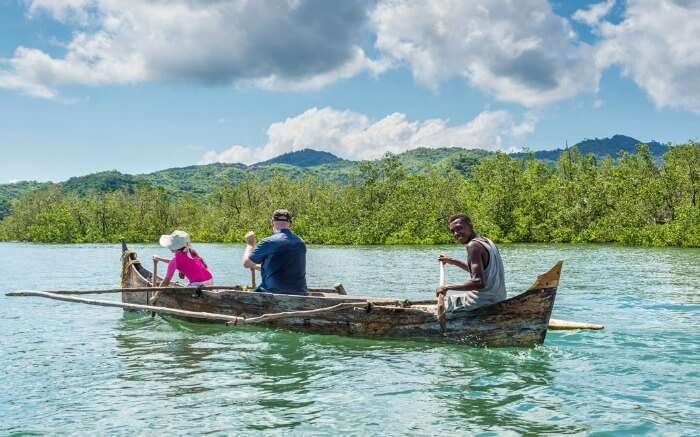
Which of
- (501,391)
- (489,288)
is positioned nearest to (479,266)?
(489,288)

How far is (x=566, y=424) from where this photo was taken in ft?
22.0

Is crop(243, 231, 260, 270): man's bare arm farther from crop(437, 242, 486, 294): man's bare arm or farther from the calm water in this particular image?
crop(437, 242, 486, 294): man's bare arm

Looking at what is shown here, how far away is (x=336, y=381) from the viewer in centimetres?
875

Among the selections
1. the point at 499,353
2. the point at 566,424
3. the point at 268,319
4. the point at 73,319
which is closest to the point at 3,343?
the point at 73,319

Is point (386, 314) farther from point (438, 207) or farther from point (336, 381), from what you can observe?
point (438, 207)

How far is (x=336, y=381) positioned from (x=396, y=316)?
2472mm

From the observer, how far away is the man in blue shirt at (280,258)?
451 inches

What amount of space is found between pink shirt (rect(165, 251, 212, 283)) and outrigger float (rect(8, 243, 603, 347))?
31 centimetres

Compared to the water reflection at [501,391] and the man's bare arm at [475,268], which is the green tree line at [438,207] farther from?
the man's bare arm at [475,268]

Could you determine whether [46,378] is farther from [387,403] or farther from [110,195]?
[110,195]

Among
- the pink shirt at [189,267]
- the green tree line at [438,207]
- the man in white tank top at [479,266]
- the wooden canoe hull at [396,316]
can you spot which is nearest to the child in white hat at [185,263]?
the pink shirt at [189,267]

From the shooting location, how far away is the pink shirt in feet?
42.9

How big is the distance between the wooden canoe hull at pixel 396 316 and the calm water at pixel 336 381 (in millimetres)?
222

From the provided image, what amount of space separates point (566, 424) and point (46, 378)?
756cm
